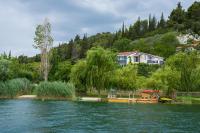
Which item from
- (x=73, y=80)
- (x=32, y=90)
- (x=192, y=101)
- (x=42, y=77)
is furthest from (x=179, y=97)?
(x=42, y=77)

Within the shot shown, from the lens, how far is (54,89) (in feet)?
237

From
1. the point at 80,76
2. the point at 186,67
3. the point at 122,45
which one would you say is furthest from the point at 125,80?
the point at 122,45

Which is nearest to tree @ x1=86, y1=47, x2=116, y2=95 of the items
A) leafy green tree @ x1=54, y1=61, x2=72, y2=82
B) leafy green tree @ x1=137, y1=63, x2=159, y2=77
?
leafy green tree @ x1=54, y1=61, x2=72, y2=82

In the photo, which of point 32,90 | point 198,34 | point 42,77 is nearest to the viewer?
point 32,90

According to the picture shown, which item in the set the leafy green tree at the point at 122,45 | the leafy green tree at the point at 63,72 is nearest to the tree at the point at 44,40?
the leafy green tree at the point at 63,72

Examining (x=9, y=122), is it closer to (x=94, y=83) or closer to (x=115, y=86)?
(x=94, y=83)

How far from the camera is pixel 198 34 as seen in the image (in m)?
91.8

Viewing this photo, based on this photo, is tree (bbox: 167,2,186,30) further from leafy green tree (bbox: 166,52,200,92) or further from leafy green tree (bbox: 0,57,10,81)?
leafy green tree (bbox: 0,57,10,81)

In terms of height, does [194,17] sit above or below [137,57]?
above

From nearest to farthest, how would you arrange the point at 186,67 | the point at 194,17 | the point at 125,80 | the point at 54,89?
the point at 54,89 < the point at 186,67 < the point at 125,80 < the point at 194,17

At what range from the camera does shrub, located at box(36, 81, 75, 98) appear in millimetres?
72125

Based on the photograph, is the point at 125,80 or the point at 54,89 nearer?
the point at 54,89

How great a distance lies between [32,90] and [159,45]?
3865 inches

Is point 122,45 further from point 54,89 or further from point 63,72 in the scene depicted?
point 54,89
